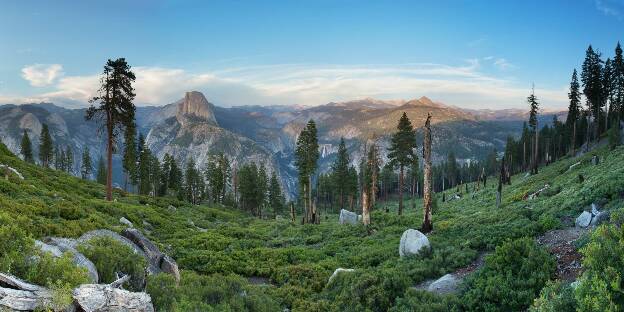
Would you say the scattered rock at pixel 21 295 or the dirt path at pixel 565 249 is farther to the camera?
the dirt path at pixel 565 249

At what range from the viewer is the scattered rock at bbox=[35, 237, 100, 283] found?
356 inches

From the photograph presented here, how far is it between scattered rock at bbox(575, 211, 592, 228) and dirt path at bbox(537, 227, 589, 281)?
0.29 meters

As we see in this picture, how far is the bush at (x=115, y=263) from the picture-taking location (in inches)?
385

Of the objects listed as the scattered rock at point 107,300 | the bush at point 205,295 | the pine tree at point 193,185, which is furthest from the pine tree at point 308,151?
the pine tree at point 193,185

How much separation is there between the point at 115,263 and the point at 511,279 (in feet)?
36.6

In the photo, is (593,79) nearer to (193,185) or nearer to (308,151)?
(308,151)

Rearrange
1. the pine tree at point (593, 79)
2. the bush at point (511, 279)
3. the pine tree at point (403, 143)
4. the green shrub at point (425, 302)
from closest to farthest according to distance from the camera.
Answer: the bush at point (511, 279) → the green shrub at point (425, 302) → the pine tree at point (403, 143) → the pine tree at point (593, 79)

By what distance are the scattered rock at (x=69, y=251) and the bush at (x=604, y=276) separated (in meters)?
Result: 9.58

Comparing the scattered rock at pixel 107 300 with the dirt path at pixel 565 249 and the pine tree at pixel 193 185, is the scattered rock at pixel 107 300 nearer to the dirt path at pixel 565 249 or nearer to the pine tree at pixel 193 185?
the dirt path at pixel 565 249

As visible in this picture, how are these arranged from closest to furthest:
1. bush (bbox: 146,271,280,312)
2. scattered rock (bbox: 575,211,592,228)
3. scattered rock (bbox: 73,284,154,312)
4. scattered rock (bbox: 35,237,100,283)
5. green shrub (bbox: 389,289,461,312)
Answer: scattered rock (bbox: 73,284,154,312) → scattered rock (bbox: 35,237,100,283) → bush (bbox: 146,271,280,312) → green shrub (bbox: 389,289,461,312) → scattered rock (bbox: 575,211,592,228)

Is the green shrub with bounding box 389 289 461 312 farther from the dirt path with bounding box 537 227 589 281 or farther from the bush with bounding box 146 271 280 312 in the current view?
the bush with bounding box 146 271 280 312

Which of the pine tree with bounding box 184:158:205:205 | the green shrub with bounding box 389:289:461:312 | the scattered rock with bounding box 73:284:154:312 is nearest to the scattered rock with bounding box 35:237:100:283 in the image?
the scattered rock with bounding box 73:284:154:312

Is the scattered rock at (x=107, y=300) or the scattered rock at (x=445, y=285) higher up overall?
the scattered rock at (x=107, y=300)

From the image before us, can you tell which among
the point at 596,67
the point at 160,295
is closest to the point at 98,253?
the point at 160,295
